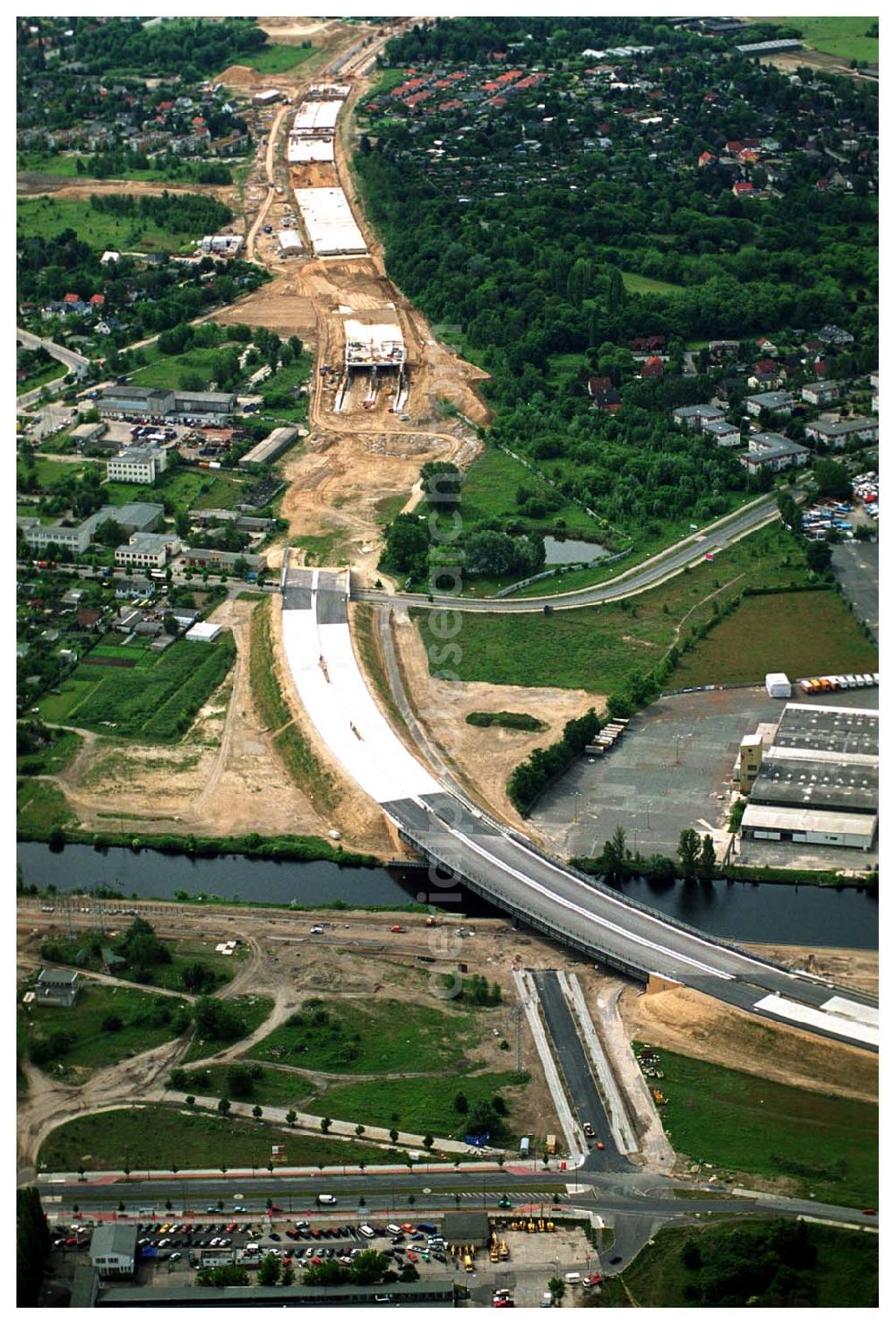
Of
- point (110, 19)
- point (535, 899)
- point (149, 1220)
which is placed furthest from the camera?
point (110, 19)

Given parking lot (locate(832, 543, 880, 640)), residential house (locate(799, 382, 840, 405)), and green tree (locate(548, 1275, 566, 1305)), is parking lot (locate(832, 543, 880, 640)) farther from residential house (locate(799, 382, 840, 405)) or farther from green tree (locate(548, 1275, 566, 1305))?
green tree (locate(548, 1275, 566, 1305))

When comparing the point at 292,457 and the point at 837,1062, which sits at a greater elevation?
the point at 837,1062

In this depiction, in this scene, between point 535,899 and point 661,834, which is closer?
point 535,899

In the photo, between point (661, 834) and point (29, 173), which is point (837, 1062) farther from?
point (29, 173)

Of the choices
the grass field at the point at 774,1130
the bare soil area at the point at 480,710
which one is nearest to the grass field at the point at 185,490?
the bare soil area at the point at 480,710

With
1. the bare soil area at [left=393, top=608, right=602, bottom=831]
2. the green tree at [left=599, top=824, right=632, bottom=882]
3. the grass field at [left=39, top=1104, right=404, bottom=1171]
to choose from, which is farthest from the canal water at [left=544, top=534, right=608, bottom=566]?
the grass field at [left=39, top=1104, right=404, bottom=1171]

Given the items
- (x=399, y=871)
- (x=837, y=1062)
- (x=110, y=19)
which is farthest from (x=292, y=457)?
(x=110, y=19)

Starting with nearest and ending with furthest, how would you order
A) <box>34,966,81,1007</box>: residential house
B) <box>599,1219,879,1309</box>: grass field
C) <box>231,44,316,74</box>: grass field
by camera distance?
<box>599,1219,879,1309</box>: grass field < <box>34,966,81,1007</box>: residential house < <box>231,44,316,74</box>: grass field
